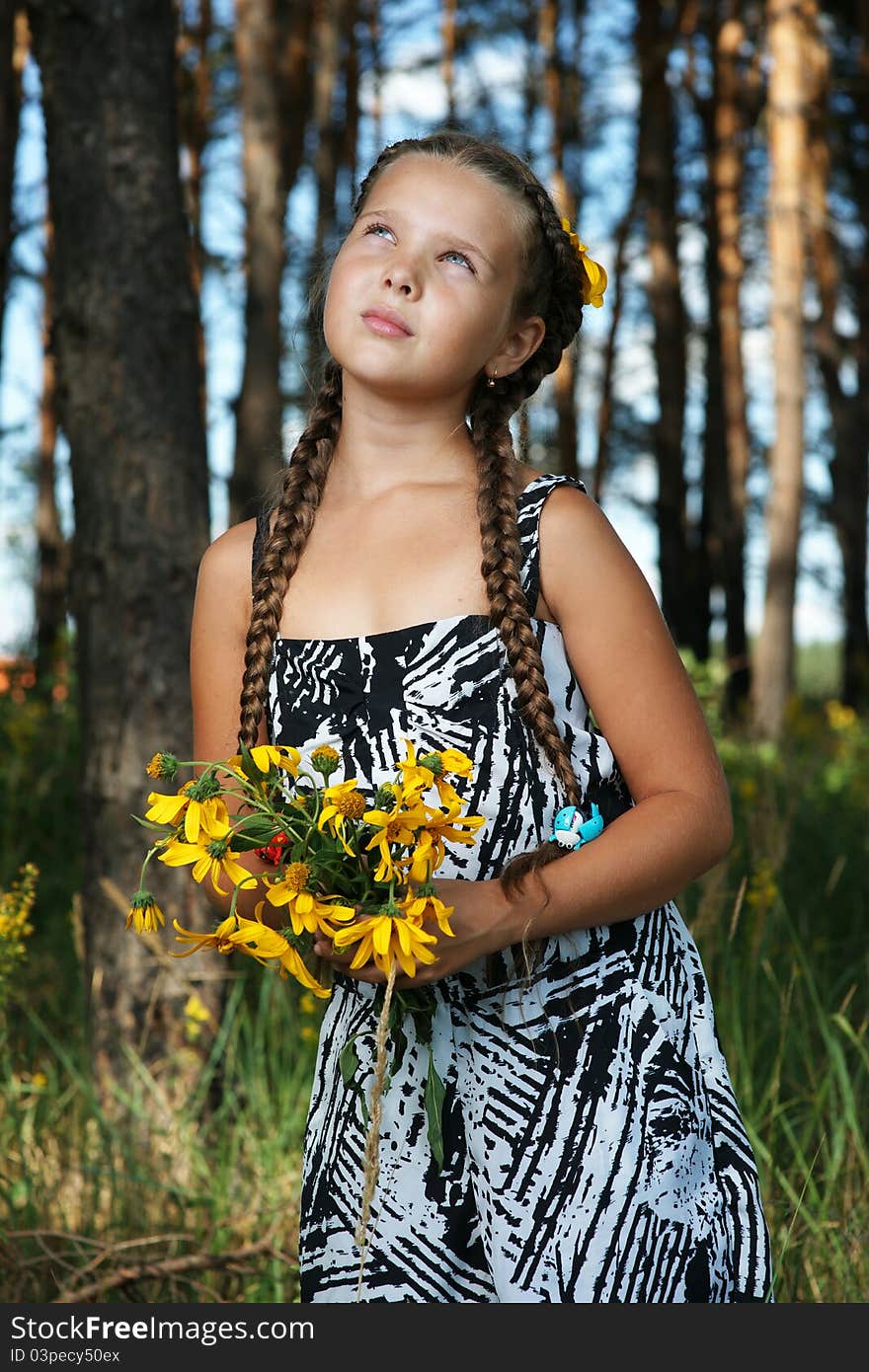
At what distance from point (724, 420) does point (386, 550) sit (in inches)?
510

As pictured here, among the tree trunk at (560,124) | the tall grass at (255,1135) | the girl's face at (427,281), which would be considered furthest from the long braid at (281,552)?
the tree trunk at (560,124)

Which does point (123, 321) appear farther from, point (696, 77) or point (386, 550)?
point (696, 77)

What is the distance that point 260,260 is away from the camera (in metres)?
8.22

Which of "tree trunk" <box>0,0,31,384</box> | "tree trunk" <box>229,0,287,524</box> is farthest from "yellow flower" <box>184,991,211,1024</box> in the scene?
"tree trunk" <box>229,0,287,524</box>

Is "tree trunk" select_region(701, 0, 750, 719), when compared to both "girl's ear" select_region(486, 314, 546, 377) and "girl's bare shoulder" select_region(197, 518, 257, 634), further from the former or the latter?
"girl's bare shoulder" select_region(197, 518, 257, 634)

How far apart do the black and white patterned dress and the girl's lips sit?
0.24 m

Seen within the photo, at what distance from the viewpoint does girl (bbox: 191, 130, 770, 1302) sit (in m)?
1.60

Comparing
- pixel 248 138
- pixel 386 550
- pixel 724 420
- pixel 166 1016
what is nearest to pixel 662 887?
pixel 386 550

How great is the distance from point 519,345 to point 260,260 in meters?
6.77

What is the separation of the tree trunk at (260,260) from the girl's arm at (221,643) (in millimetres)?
6262

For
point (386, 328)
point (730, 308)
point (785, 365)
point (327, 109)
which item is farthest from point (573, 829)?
point (730, 308)

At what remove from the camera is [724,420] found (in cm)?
1409

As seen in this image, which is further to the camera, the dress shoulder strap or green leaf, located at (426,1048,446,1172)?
the dress shoulder strap

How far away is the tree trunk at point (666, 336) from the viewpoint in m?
12.5
